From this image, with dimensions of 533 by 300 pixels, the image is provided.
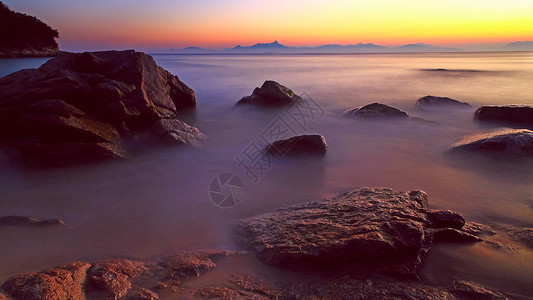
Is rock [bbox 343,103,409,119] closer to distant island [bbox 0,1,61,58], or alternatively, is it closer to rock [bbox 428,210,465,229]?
rock [bbox 428,210,465,229]

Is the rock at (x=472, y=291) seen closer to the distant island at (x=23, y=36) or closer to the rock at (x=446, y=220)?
the rock at (x=446, y=220)

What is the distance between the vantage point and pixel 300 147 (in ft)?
19.7

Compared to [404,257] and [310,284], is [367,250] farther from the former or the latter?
[310,284]

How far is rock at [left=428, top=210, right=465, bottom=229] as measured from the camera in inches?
118

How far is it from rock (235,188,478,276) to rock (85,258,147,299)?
1.13 metres

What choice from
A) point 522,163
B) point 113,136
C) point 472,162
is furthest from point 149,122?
point 522,163

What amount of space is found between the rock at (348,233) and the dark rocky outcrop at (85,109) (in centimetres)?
398

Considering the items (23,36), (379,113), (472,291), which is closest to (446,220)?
(472,291)

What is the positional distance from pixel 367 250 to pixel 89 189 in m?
4.32

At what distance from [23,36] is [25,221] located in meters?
45.1

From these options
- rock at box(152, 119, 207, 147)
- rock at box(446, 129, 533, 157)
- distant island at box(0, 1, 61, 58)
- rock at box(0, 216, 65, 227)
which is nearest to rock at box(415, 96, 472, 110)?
rock at box(446, 129, 533, 157)

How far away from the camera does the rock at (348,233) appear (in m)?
2.48

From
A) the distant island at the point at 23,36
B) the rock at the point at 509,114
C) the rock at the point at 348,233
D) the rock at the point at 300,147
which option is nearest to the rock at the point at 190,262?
the rock at the point at 348,233

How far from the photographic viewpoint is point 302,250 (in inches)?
103
